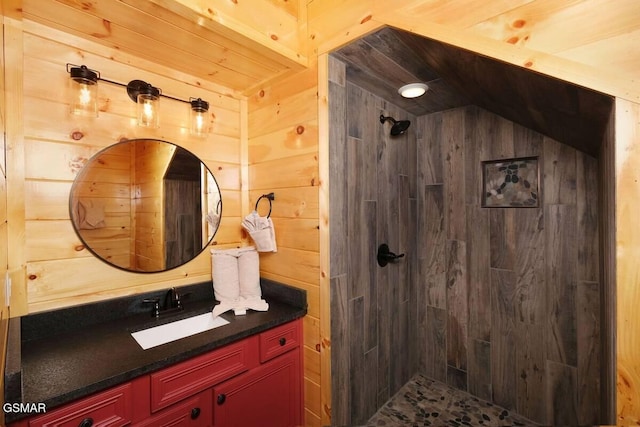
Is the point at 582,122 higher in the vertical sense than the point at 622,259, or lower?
higher

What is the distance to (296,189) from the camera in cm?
156

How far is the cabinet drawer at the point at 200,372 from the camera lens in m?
1.05

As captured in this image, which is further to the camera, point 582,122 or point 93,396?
point 582,122

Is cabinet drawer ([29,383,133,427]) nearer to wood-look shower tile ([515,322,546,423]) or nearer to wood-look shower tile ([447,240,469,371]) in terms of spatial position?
wood-look shower tile ([447,240,469,371])

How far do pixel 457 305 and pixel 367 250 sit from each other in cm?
95

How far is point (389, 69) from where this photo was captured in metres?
1.54

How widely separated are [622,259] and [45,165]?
6.96 ft

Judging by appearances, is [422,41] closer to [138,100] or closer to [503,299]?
[138,100]

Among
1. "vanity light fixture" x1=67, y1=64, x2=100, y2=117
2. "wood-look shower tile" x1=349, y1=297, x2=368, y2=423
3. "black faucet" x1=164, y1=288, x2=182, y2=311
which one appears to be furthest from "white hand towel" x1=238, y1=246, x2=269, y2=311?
"vanity light fixture" x1=67, y1=64, x2=100, y2=117

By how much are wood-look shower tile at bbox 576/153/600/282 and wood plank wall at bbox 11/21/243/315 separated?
2414 millimetres

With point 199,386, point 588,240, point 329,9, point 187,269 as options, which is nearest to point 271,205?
point 187,269

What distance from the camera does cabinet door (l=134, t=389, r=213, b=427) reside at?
1.05 m

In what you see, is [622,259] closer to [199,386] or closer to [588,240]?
[588,240]

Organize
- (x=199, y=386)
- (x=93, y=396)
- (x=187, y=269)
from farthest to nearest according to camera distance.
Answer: (x=187, y=269), (x=199, y=386), (x=93, y=396)
